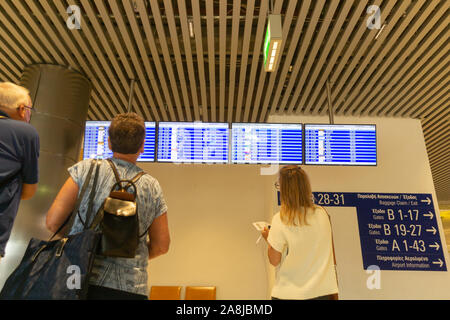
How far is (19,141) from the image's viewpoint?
176 centimetres

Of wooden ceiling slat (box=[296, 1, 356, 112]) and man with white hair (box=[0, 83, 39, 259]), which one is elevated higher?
wooden ceiling slat (box=[296, 1, 356, 112])

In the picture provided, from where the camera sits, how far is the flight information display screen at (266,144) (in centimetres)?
471

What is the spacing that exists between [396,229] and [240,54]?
3.52m

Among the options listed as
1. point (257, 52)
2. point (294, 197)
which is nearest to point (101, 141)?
point (257, 52)

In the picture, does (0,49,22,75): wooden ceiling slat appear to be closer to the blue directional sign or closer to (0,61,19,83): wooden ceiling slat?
(0,61,19,83): wooden ceiling slat

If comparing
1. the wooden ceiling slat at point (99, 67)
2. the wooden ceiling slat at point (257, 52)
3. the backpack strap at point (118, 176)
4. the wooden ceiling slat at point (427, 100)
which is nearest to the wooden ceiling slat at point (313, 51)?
the wooden ceiling slat at point (257, 52)

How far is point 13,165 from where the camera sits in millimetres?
1732

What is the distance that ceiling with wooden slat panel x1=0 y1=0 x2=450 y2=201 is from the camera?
3.95 meters

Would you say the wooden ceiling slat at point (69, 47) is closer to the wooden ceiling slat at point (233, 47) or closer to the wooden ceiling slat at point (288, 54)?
the wooden ceiling slat at point (233, 47)

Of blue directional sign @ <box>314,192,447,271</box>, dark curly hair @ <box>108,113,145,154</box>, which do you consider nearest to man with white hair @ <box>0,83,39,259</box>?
dark curly hair @ <box>108,113,145,154</box>

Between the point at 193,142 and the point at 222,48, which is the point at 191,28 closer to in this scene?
the point at 222,48

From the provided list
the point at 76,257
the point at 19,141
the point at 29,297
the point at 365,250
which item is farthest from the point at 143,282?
the point at 365,250

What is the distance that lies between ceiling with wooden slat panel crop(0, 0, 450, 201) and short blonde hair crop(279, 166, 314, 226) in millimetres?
2180

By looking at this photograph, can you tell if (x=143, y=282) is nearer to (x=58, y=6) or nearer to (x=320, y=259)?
A: (x=320, y=259)
